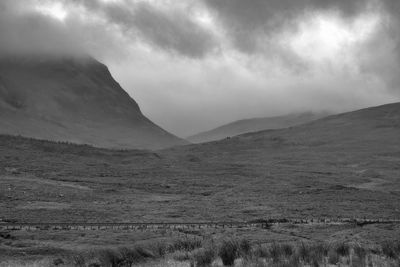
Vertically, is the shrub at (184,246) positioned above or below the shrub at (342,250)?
below

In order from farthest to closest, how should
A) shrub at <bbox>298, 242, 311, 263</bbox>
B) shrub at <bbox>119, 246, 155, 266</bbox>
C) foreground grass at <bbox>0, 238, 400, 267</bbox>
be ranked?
shrub at <bbox>119, 246, 155, 266</bbox>
shrub at <bbox>298, 242, 311, 263</bbox>
foreground grass at <bbox>0, 238, 400, 267</bbox>

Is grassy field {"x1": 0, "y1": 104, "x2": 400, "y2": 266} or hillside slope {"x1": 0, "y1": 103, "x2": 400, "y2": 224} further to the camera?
hillside slope {"x1": 0, "y1": 103, "x2": 400, "y2": 224}

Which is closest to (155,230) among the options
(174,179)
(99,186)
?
(99,186)

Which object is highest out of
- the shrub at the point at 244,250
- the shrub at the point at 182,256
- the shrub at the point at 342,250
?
the shrub at the point at 244,250

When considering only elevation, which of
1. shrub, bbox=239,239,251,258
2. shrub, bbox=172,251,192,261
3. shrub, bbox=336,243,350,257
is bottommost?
shrub, bbox=172,251,192,261

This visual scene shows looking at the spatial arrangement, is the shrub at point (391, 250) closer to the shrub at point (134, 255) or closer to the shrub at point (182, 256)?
the shrub at point (182, 256)

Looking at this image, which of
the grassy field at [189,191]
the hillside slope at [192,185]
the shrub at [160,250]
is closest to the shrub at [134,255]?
the shrub at [160,250]

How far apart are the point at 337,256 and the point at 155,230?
2251 centimetres

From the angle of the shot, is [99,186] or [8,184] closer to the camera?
[8,184]

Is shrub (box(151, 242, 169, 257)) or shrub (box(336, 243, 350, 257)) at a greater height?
shrub (box(336, 243, 350, 257))

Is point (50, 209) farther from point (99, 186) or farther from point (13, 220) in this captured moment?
point (99, 186)

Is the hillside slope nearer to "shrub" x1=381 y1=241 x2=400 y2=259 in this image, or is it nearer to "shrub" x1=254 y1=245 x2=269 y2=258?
"shrub" x1=381 y1=241 x2=400 y2=259

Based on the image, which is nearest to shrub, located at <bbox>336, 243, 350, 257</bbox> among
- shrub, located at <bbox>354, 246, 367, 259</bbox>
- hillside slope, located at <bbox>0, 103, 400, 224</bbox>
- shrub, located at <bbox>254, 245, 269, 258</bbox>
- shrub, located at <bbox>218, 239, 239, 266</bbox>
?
shrub, located at <bbox>354, 246, 367, 259</bbox>

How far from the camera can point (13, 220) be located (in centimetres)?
4788
